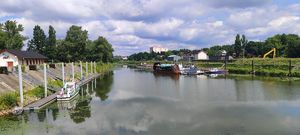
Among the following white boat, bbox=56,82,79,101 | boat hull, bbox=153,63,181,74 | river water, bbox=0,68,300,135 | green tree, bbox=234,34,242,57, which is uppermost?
green tree, bbox=234,34,242,57

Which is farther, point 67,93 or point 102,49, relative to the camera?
point 102,49

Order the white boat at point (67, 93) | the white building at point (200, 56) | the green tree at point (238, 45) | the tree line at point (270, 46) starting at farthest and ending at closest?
the white building at point (200, 56) < the green tree at point (238, 45) < the tree line at point (270, 46) < the white boat at point (67, 93)

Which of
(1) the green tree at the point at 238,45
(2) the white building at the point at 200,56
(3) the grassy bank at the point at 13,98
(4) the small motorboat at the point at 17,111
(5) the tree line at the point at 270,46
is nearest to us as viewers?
(4) the small motorboat at the point at 17,111

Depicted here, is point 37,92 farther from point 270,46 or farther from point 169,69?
point 270,46

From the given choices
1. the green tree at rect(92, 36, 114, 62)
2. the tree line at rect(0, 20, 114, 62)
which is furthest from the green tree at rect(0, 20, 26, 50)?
the green tree at rect(92, 36, 114, 62)

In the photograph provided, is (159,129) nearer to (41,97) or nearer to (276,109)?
(276,109)

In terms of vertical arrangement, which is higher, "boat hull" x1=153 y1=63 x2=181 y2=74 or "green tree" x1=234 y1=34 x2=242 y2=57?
"green tree" x1=234 y1=34 x2=242 y2=57

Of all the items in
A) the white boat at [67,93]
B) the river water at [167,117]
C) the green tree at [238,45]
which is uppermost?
the green tree at [238,45]

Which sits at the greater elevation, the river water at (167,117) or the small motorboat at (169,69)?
the small motorboat at (169,69)

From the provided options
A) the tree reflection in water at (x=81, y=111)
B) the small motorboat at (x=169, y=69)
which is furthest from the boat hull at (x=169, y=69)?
the tree reflection in water at (x=81, y=111)

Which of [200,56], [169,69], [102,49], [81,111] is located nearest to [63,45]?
[102,49]

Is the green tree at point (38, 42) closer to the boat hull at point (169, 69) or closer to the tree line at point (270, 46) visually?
the boat hull at point (169, 69)

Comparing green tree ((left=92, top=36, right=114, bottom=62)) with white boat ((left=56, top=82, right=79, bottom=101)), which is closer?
white boat ((left=56, top=82, right=79, bottom=101))

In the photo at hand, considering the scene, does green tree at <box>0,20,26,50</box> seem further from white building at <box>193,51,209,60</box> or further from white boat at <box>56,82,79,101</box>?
white building at <box>193,51,209,60</box>
